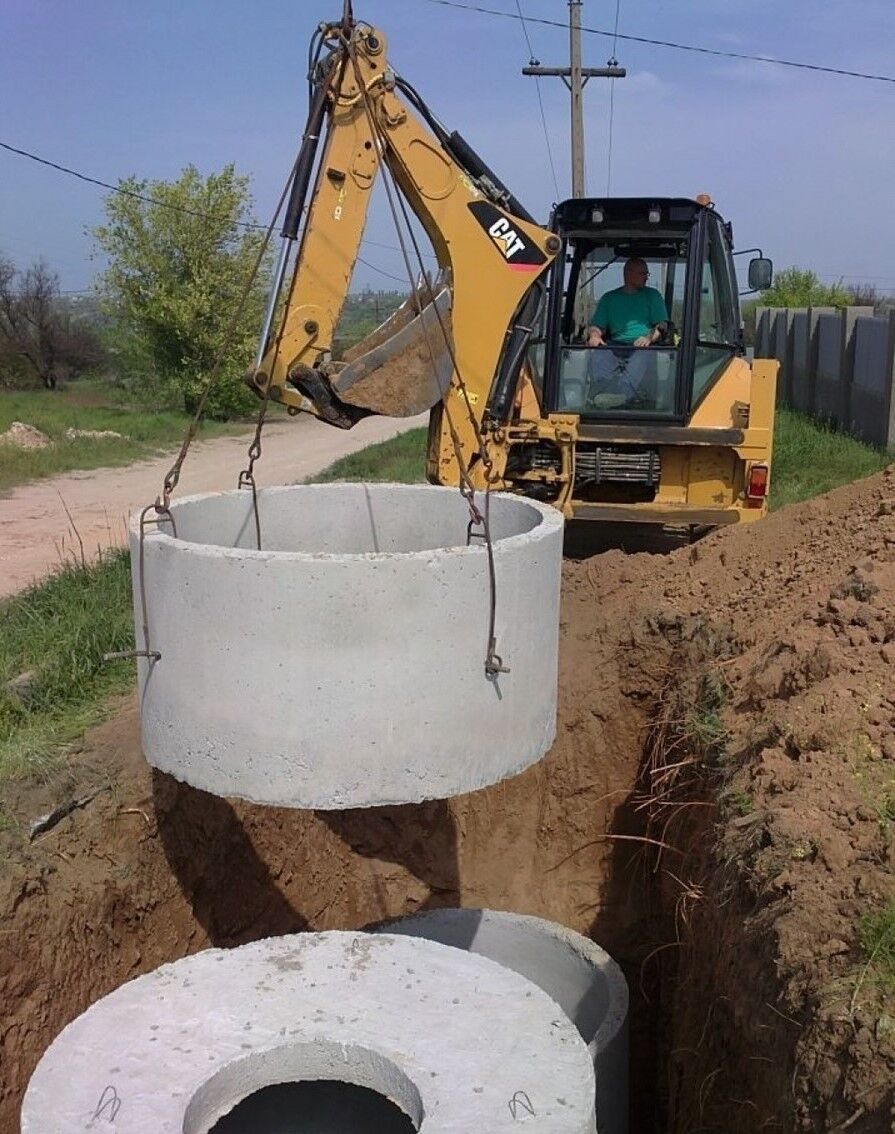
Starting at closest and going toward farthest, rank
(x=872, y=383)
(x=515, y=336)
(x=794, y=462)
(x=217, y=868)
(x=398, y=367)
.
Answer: (x=217, y=868)
(x=398, y=367)
(x=515, y=336)
(x=794, y=462)
(x=872, y=383)

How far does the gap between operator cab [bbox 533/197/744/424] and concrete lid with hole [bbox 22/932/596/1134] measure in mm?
5261

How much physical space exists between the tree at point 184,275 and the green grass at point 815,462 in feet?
48.3

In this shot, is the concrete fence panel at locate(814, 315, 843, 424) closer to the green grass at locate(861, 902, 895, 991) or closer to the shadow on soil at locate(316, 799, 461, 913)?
the shadow on soil at locate(316, 799, 461, 913)

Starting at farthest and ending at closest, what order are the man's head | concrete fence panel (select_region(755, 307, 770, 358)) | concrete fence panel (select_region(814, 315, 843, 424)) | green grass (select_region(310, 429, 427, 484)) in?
concrete fence panel (select_region(755, 307, 770, 358))
concrete fence panel (select_region(814, 315, 843, 424))
green grass (select_region(310, 429, 427, 484))
the man's head

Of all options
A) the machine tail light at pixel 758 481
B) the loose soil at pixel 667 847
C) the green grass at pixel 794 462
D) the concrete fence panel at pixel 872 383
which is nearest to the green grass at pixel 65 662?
the loose soil at pixel 667 847

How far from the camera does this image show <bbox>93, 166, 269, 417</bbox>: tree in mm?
25797

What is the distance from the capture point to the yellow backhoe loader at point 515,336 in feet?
18.2

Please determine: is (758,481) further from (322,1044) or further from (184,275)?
(184,275)

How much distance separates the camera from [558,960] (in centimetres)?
538

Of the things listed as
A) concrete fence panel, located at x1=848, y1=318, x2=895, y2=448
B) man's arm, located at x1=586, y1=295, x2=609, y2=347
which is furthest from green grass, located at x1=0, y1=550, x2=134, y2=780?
concrete fence panel, located at x1=848, y1=318, x2=895, y2=448

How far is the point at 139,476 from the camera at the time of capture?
17562mm

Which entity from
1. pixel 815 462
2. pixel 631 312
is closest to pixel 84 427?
pixel 815 462

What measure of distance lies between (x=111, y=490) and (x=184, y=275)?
11649mm

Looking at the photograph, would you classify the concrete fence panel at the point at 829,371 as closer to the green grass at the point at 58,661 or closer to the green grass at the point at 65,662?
the green grass at the point at 65,662
